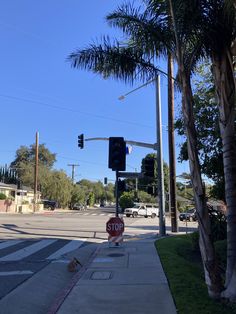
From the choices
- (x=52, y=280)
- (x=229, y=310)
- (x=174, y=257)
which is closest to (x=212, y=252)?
(x=229, y=310)

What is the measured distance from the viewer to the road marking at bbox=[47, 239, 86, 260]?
14239mm

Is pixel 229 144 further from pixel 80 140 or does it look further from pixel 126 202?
pixel 126 202

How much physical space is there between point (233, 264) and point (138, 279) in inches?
125

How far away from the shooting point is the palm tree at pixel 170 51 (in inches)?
275

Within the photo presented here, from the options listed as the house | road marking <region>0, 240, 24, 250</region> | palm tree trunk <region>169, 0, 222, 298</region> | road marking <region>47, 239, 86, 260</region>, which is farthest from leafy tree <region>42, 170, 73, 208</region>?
→ palm tree trunk <region>169, 0, 222, 298</region>

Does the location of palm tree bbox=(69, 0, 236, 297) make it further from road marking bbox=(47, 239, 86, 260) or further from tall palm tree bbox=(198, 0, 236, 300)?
road marking bbox=(47, 239, 86, 260)

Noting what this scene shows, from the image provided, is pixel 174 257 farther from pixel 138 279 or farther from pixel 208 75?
pixel 208 75

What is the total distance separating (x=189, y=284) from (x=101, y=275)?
7.92 ft

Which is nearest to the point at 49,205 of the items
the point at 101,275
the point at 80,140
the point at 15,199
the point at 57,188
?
the point at 57,188

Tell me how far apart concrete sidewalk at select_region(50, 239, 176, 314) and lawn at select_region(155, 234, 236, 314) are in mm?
163

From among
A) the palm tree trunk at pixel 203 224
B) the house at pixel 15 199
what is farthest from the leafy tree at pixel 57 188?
the palm tree trunk at pixel 203 224

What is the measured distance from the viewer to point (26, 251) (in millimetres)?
15289

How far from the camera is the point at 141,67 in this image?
977 cm

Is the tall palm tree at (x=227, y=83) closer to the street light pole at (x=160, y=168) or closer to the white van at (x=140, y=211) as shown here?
the street light pole at (x=160, y=168)
